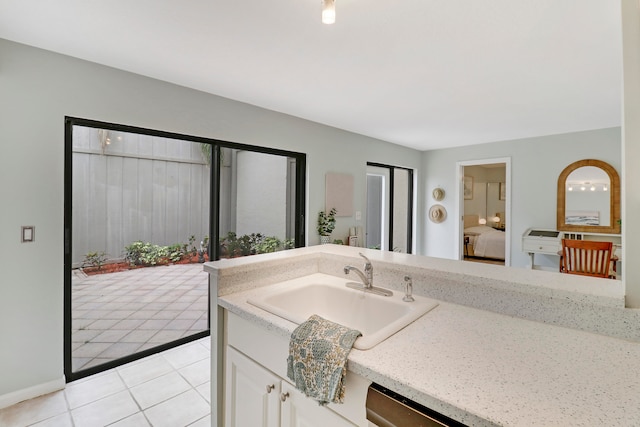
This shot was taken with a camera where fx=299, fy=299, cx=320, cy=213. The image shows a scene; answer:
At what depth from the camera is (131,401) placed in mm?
2016

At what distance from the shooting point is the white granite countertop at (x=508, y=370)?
0.67 m

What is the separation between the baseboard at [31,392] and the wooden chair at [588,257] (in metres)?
4.69

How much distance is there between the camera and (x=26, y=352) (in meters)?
2.03

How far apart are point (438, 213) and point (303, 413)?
16.3 ft

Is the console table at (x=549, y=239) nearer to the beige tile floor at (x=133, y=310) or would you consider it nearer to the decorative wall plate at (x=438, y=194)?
the decorative wall plate at (x=438, y=194)

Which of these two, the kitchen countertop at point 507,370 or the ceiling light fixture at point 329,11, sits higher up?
the ceiling light fixture at point 329,11

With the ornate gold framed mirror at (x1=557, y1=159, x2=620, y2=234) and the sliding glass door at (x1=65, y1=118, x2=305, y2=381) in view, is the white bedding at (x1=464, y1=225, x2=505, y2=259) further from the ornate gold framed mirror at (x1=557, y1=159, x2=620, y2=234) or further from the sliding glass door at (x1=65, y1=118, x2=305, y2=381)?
the sliding glass door at (x1=65, y1=118, x2=305, y2=381)

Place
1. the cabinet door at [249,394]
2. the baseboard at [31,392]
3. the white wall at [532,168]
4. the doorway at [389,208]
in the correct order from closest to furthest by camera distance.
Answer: the cabinet door at [249,394] < the baseboard at [31,392] < the white wall at [532,168] < the doorway at [389,208]

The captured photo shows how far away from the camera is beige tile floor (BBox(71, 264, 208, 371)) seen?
2389mm

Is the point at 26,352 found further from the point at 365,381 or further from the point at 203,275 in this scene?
the point at 365,381

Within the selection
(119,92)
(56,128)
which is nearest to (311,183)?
(119,92)

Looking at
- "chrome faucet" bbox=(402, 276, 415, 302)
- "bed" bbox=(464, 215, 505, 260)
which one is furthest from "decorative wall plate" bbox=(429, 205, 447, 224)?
"chrome faucet" bbox=(402, 276, 415, 302)

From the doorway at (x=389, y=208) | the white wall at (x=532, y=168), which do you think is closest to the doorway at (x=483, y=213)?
the white wall at (x=532, y=168)

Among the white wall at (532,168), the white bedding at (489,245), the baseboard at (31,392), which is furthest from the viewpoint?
the white bedding at (489,245)
